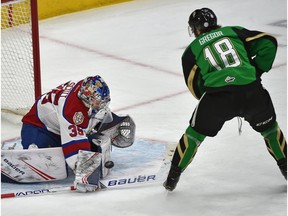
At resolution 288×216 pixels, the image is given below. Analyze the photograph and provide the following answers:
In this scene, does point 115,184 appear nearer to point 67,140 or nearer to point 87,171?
point 87,171

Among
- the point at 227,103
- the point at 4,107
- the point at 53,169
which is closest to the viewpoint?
the point at 227,103

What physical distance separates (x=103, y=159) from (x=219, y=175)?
552 millimetres

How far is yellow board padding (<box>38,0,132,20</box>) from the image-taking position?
796cm

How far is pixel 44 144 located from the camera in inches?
188

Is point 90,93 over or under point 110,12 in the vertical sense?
over

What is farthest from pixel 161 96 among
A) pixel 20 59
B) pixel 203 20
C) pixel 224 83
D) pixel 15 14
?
pixel 224 83

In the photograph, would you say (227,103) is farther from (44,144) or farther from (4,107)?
(4,107)

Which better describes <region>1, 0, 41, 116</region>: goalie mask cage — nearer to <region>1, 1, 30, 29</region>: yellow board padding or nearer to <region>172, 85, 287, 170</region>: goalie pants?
<region>1, 1, 30, 29</region>: yellow board padding

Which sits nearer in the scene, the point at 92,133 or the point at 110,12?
the point at 92,133

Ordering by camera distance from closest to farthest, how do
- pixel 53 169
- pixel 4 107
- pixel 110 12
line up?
1. pixel 53 169
2. pixel 4 107
3. pixel 110 12

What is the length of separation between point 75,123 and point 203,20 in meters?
0.73

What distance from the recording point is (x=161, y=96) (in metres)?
6.16

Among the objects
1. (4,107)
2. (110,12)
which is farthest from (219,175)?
(110,12)

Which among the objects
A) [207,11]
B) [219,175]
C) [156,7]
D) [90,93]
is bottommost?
[156,7]
